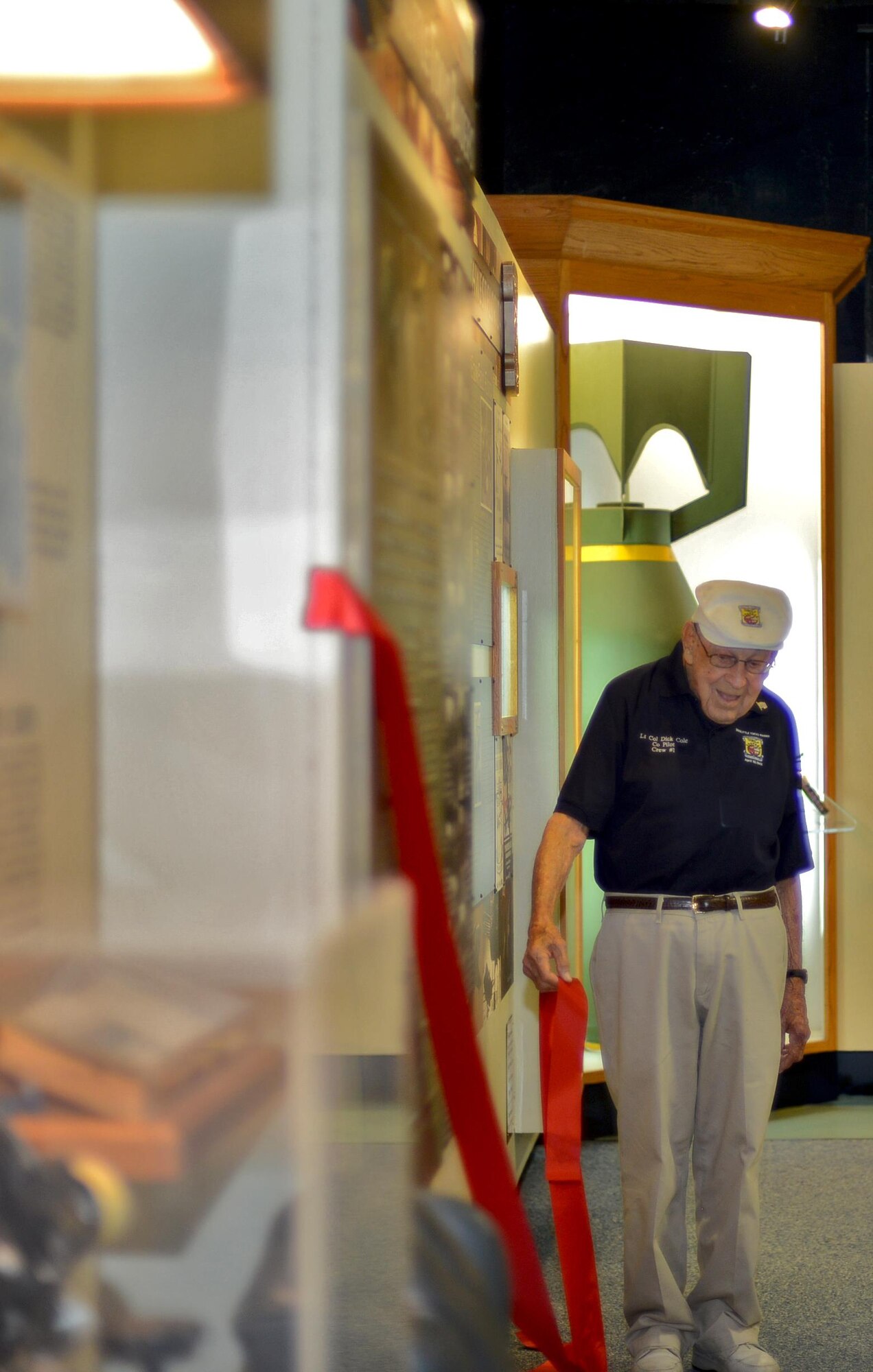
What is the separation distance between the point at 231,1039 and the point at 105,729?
195mm

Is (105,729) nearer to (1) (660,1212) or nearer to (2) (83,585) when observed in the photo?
(2) (83,585)

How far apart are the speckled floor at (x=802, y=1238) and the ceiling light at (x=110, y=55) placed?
254 centimetres

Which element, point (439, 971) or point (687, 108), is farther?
point (687, 108)

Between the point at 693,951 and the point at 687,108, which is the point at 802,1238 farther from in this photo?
the point at 687,108

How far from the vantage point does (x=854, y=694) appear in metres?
4.87

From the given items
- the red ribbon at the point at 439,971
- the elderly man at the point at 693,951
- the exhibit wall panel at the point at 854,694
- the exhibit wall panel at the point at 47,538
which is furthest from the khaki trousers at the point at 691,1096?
the exhibit wall panel at the point at 854,694

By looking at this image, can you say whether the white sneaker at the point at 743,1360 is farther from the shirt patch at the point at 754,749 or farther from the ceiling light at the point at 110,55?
the ceiling light at the point at 110,55

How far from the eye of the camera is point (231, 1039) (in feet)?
2.62

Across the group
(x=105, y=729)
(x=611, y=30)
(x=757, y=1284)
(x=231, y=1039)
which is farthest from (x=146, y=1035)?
(x=611, y=30)

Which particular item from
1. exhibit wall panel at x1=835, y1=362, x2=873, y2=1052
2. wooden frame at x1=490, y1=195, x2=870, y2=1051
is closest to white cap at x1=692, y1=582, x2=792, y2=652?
wooden frame at x1=490, y1=195, x2=870, y2=1051

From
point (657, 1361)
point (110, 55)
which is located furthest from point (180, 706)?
point (657, 1361)

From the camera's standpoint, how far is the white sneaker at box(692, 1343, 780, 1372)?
2.61m

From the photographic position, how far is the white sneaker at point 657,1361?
259cm

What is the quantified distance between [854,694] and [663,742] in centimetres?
235
